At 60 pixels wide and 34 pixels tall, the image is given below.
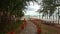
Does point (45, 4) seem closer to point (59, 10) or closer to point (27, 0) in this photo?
point (59, 10)

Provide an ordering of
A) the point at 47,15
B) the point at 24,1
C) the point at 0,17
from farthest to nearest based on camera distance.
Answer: the point at 47,15 < the point at 0,17 < the point at 24,1

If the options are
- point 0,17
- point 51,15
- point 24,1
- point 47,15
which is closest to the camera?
point 24,1

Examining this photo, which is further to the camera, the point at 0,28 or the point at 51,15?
the point at 51,15

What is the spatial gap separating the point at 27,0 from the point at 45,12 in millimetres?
35492

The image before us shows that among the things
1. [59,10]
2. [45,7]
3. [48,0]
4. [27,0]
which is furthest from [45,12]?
[27,0]

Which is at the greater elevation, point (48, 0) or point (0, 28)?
point (48, 0)

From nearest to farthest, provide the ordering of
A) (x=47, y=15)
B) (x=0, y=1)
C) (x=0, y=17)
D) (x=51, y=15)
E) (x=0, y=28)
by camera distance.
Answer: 1. (x=0, y=1)
2. (x=0, y=28)
3. (x=0, y=17)
4. (x=51, y=15)
5. (x=47, y=15)

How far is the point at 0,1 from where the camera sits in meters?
14.6

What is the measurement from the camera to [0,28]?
66.0 feet

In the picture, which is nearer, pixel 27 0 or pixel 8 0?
pixel 8 0

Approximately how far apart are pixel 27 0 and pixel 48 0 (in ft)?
100.0

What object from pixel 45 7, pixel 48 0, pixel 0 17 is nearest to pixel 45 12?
pixel 45 7

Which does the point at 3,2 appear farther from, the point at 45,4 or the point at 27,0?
the point at 45,4

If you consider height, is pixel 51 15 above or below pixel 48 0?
below
